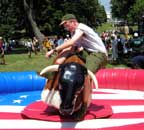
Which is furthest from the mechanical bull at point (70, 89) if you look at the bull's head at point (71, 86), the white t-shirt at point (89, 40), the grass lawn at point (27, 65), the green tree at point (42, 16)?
the green tree at point (42, 16)

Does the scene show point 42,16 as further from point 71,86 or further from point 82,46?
point 71,86

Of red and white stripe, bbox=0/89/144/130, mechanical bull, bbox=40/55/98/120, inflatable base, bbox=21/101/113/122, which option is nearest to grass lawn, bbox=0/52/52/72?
red and white stripe, bbox=0/89/144/130

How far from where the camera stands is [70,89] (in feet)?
16.4

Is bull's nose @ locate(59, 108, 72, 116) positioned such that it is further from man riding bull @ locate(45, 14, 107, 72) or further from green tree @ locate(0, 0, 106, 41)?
green tree @ locate(0, 0, 106, 41)

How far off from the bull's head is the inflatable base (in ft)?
0.71

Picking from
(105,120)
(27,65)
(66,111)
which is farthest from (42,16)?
(66,111)

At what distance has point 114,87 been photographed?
8.36 metres

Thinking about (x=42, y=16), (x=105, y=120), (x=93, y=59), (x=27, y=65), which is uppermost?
(x=93, y=59)

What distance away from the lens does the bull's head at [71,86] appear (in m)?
5.01

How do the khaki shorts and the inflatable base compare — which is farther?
the khaki shorts

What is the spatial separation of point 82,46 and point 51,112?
34.1 inches

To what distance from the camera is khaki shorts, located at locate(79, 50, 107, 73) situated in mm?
5594

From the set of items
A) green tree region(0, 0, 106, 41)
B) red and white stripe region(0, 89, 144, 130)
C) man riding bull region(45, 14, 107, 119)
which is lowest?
green tree region(0, 0, 106, 41)

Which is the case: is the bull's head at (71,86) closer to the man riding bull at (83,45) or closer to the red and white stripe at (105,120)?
the red and white stripe at (105,120)
